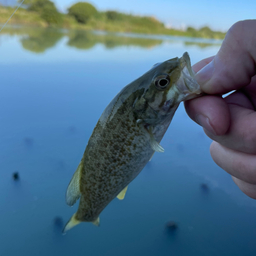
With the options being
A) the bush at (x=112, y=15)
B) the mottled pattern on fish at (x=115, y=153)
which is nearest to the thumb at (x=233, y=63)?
the mottled pattern on fish at (x=115, y=153)

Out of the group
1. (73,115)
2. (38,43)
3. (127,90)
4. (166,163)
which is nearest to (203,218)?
(166,163)

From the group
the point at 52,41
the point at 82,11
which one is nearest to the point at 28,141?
the point at 52,41

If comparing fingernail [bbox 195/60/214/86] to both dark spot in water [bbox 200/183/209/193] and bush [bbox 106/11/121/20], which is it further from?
bush [bbox 106/11/121/20]

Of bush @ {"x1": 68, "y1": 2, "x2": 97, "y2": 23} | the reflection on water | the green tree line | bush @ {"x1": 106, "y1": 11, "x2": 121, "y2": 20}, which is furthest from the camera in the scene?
bush @ {"x1": 106, "y1": 11, "x2": 121, "y2": 20}

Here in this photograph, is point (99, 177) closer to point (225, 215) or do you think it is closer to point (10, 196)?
point (10, 196)

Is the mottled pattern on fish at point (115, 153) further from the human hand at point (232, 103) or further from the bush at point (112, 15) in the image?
the bush at point (112, 15)

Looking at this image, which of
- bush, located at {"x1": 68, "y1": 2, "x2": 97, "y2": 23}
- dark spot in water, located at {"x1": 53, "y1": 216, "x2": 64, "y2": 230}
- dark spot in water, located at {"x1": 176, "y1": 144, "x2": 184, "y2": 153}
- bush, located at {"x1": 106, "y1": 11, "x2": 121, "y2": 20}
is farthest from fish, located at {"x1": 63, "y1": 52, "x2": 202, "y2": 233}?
bush, located at {"x1": 106, "y1": 11, "x2": 121, "y2": 20}
